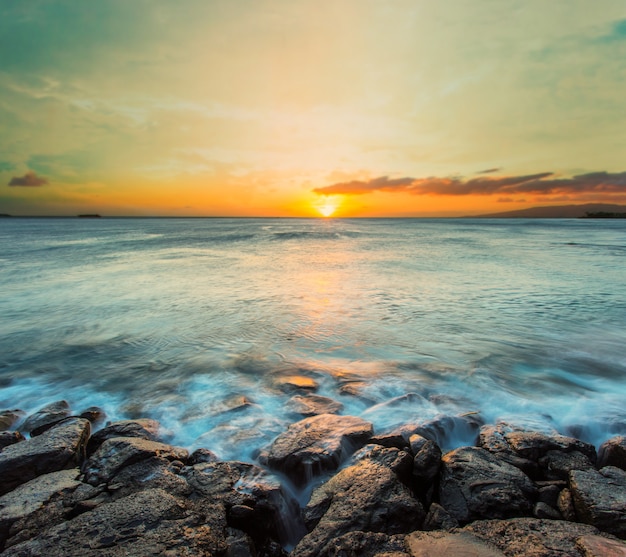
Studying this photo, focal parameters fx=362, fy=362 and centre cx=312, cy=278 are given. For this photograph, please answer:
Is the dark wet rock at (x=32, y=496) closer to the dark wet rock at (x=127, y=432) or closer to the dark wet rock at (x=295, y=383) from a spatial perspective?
the dark wet rock at (x=127, y=432)

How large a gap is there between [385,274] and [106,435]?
13.7m

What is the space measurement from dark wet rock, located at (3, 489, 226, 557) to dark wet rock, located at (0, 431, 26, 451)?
2.00 m

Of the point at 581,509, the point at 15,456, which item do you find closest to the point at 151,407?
the point at 15,456

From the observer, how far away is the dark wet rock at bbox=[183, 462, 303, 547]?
2.91m

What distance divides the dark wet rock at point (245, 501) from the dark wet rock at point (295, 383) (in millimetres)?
2158

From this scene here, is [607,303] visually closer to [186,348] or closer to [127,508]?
[186,348]

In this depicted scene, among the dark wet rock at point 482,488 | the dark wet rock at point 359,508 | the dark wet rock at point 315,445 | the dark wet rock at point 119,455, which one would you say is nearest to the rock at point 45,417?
the dark wet rock at point 119,455

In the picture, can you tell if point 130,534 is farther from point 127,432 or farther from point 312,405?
point 312,405

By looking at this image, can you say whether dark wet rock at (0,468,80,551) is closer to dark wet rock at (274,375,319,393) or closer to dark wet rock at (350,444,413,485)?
dark wet rock at (350,444,413,485)

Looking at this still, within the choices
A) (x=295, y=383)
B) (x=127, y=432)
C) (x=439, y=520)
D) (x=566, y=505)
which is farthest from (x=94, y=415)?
(x=566, y=505)

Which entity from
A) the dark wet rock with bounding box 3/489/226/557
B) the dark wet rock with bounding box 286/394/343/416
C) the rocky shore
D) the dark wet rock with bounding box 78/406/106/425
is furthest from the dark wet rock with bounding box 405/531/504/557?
the dark wet rock with bounding box 78/406/106/425

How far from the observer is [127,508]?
2740mm

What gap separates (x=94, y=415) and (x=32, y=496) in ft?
6.49

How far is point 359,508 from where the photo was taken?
9.23 feet
